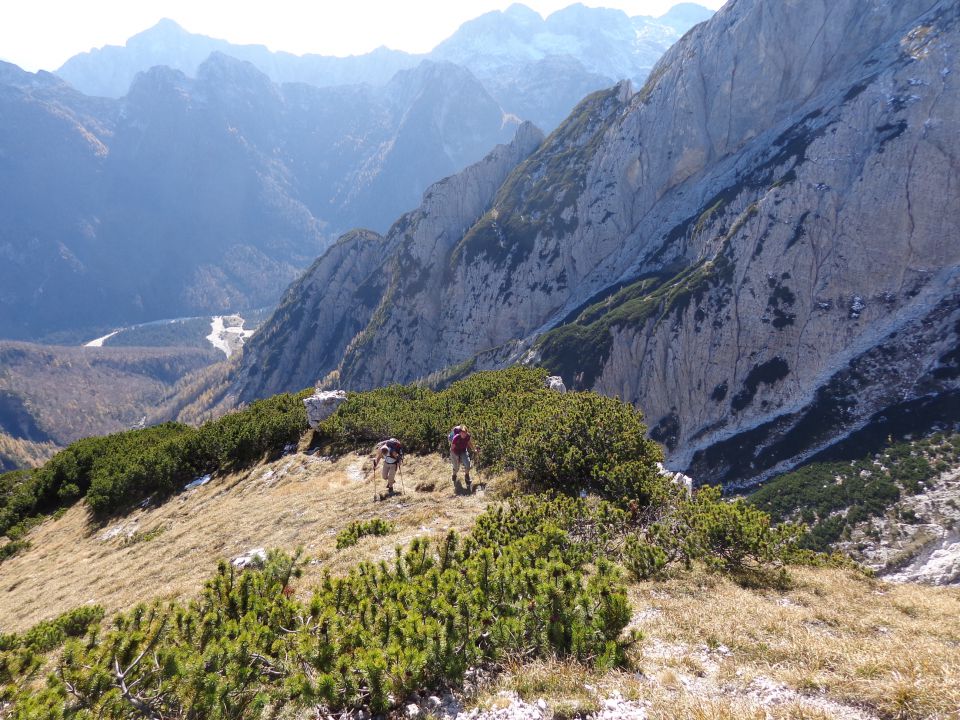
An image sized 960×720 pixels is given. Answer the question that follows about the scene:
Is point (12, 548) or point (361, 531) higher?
point (361, 531)

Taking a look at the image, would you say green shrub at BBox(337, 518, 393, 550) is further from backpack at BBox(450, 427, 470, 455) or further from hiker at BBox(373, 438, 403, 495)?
backpack at BBox(450, 427, 470, 455)

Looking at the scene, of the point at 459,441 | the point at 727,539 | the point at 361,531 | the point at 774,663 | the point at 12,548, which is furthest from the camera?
the point at 12,548

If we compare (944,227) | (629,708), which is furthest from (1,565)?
(944,227)

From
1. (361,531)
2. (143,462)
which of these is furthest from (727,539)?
(143,462)

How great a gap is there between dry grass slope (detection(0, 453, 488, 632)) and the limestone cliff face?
76738 mm

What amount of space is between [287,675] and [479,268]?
160043 mm

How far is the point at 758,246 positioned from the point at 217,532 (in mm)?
104607

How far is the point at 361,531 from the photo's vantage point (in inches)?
579

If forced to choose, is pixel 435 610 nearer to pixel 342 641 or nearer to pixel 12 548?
pixel 342 641

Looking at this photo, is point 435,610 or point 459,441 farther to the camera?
point 459,441

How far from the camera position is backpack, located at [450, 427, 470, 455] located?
17.8 m

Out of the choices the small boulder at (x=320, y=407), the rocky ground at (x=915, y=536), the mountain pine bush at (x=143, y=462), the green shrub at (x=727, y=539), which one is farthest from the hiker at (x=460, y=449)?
the rocky ground at (x=915, y=536)

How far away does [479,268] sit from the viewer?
162750 millimetres

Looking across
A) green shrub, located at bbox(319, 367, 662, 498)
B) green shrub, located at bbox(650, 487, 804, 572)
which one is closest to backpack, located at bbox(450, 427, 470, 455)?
green shrub, located at bbox(319, 367, 662, 498)
